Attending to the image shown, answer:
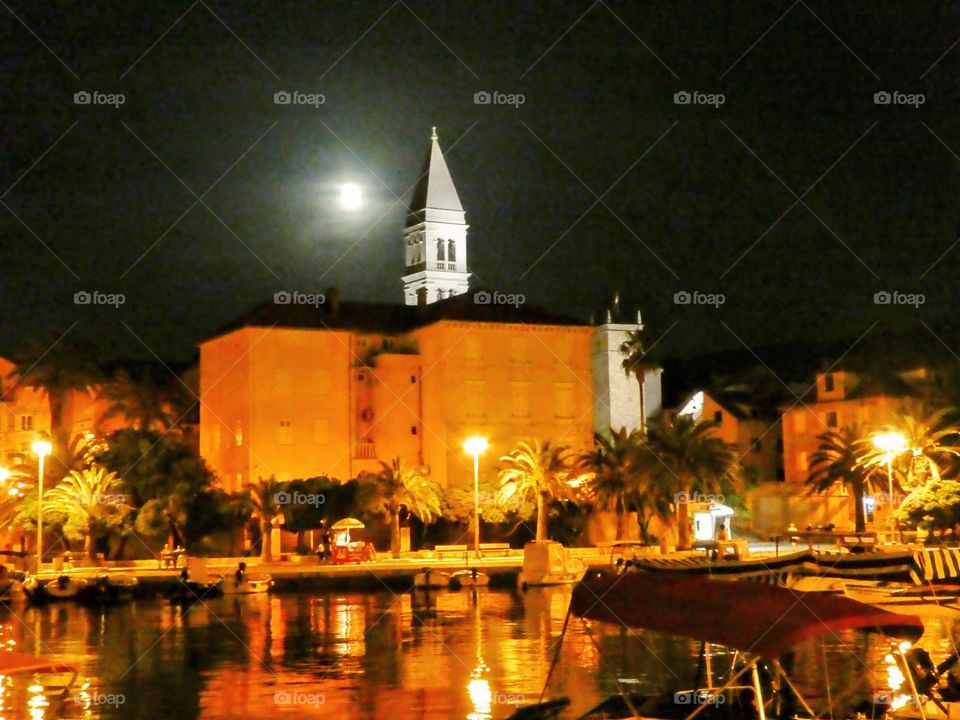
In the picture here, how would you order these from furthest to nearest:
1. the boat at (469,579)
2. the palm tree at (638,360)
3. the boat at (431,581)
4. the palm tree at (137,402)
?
the palm tree at (638,360)
the palm tree at (137,402)
the boat at (469,579)
the boat at (431,581)

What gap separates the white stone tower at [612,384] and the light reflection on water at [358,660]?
40605 mm

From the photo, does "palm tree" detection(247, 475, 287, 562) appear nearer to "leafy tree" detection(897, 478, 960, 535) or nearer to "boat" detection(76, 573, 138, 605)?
"boat" detection(76, 573, 138, 605)

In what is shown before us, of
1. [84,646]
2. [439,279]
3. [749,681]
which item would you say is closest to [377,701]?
[749,681]

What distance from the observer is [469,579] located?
4159 cm

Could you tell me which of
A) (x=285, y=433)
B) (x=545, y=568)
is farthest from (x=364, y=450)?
(x=545, y=568)

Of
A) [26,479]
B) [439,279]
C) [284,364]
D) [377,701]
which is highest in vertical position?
[439,279]

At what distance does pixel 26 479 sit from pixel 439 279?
2184 inches

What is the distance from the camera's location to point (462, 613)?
33.2 m

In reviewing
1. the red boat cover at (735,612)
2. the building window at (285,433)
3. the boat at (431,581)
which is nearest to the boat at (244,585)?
the boat at (431,581)

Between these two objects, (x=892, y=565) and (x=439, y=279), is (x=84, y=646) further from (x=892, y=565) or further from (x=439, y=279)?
(x=439, y=279)

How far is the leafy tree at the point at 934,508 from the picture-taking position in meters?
46.4

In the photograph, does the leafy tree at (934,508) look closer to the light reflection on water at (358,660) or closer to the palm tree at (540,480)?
the palm tree at (540,480)

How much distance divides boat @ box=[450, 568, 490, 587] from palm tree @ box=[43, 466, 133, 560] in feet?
64.7

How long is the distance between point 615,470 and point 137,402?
24.8 meters
